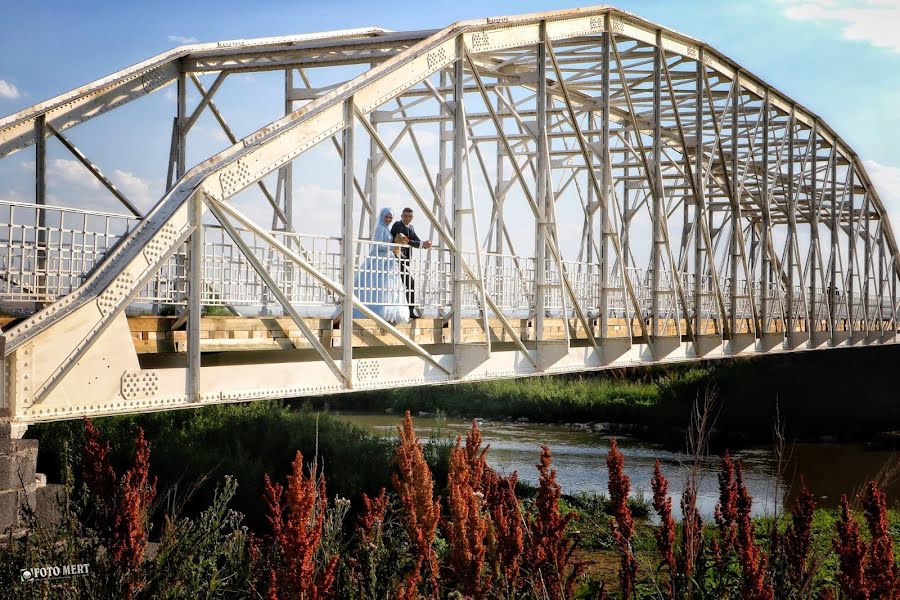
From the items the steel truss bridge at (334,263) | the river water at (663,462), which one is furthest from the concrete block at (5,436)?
the river water at (663,462)

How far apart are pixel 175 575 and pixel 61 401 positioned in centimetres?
173

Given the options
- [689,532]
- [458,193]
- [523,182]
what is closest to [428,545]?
[689,532]

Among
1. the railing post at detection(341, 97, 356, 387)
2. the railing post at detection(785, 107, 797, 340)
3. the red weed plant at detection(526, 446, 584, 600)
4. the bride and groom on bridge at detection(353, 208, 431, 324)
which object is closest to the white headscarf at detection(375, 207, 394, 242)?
the bride and groom on bridge at detection(353, 208, 431, 324)

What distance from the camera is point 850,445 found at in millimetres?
29891

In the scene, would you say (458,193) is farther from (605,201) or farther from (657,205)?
(657,205)

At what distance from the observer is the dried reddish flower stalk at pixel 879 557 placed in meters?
5.03

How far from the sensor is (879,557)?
203 inches

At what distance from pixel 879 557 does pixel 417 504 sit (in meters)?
2.51

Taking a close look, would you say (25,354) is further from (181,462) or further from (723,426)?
(723,426)

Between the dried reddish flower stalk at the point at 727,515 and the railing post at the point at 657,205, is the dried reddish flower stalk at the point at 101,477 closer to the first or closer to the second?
the dried reddish flower stalk at the point at 727,515

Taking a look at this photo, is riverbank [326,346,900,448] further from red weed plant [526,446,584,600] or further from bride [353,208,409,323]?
red weed plant [526,446,584,600]

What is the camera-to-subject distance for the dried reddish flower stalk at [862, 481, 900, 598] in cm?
503

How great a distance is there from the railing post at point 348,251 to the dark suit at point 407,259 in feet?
3.33

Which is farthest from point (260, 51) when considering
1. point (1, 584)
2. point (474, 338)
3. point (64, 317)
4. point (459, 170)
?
point (1, 584)
